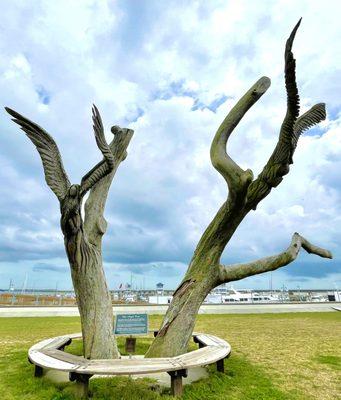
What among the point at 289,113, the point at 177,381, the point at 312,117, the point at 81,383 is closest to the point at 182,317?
the point at 177,381

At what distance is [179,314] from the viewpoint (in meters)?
5.40

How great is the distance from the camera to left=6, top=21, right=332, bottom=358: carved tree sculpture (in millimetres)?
4855

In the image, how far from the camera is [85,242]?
5336 mm

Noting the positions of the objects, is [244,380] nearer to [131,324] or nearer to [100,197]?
[131,324]

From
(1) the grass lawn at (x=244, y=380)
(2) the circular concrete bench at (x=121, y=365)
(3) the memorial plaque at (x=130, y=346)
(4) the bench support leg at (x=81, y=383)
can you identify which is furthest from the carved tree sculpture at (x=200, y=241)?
(3) the memorial plaque at (x=130, y=346)

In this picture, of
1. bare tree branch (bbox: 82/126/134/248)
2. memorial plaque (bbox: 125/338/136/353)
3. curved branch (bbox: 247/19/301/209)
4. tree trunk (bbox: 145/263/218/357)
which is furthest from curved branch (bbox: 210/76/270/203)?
memorial plaque (bbox: 125/338/136/353)

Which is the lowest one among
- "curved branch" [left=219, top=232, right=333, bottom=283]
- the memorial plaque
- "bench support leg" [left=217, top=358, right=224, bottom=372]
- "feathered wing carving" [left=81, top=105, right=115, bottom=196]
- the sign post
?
"bench support leg" [left=217, top=358, right=224, bottom=372]

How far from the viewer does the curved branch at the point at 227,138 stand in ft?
17.2

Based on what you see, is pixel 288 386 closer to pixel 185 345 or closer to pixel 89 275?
pixel 185 345

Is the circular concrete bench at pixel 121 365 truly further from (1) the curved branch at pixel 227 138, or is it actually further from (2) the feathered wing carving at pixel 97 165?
(1) the curved branch at pixel 227 138

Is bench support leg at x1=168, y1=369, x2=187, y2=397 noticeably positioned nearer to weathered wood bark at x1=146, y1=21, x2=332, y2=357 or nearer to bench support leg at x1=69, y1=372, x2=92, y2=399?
weathered wood bark at x1=146, y1=21, x2=332, y2=357

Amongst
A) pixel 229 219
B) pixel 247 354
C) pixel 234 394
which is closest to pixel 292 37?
pixel 229 219

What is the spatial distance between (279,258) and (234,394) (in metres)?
2.27

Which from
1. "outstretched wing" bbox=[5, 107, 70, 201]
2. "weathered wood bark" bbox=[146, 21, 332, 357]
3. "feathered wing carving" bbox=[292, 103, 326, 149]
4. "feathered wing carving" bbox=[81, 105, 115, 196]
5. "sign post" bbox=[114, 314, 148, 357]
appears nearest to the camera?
"feathered wing carving" bbox=[81, 105, 115, 196]
